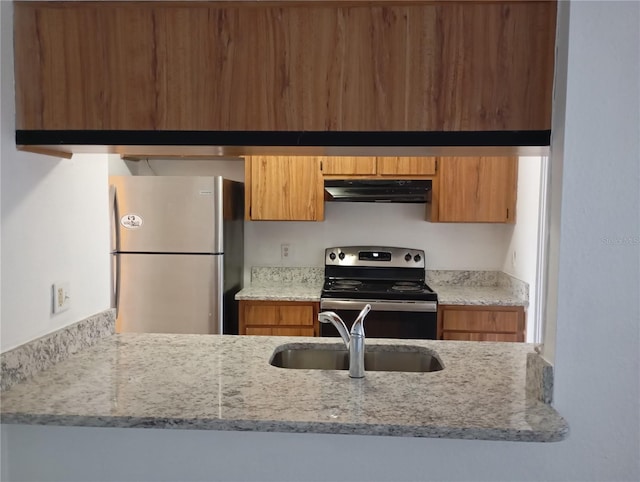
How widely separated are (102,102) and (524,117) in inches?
48.4

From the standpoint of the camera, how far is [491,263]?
3754 millimetres

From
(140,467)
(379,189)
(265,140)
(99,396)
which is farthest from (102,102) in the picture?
(379,189)

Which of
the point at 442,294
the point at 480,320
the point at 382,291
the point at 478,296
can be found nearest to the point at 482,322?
the point at 480,320

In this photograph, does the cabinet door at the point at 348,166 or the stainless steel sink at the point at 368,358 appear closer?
the stainless steel sink at the point at 368,358

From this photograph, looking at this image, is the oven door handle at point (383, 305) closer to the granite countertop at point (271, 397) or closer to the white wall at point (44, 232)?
the granite countertop at point (271, 397)

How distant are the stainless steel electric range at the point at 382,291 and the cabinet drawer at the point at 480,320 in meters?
0.11

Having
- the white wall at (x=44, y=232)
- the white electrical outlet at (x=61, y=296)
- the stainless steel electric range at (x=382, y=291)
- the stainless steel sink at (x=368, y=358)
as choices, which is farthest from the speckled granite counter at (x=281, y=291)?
the white electrical outlet at (x=61, y=296)

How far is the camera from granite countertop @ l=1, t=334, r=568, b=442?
1.17 meters

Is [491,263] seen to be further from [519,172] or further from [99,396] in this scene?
[99,396]

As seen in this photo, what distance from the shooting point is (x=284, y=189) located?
3496mm

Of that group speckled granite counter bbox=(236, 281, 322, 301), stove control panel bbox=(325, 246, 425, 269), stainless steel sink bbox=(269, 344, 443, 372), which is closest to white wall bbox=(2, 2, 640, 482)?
stainless steel sink bbox=(269, 344, 443, 372)

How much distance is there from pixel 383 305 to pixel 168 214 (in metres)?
1.55

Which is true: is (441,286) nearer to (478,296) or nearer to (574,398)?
(478,296)

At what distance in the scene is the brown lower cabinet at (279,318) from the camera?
10.8 feet
